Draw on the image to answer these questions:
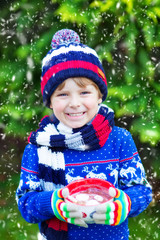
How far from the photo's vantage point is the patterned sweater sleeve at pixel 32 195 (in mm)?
2100

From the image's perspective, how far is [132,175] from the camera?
2.24 meters

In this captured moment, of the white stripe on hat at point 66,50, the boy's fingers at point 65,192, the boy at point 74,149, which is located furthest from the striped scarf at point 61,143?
the white stripe on hat at point 66,50

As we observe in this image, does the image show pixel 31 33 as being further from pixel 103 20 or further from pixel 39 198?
pixel 39 198

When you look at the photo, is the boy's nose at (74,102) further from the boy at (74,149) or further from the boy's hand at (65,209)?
the boy's hand at (65,209)

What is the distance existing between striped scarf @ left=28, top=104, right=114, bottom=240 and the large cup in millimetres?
257

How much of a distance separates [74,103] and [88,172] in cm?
49

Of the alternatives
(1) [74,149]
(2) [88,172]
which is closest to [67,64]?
(1) [74,149]

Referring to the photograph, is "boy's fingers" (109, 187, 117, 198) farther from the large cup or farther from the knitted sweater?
the knitted sweater

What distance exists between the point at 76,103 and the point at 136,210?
800 millimetres

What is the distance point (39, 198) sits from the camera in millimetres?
2119

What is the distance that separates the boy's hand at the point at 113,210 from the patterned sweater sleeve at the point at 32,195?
1.17 ft

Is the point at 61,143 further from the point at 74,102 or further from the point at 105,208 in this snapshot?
the point at 105,208

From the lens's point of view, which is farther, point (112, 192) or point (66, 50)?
point (66, 50)

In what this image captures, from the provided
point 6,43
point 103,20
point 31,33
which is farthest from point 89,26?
point 6,43
